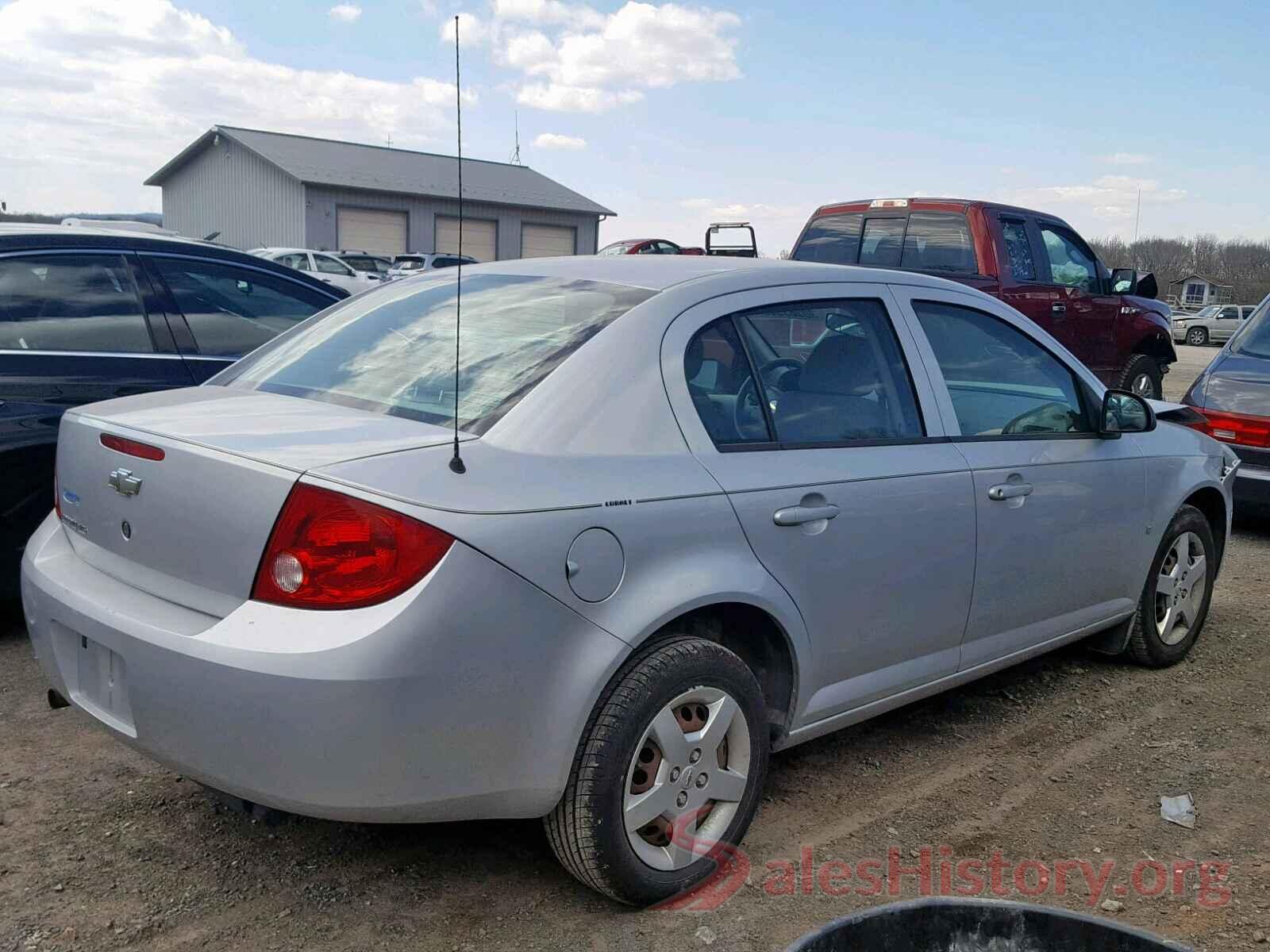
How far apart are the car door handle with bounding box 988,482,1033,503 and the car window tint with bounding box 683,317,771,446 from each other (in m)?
0.94

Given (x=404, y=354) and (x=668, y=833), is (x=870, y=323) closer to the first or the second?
(x=404, y=354)

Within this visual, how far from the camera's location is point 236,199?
38844 millimetres

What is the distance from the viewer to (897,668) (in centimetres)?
352

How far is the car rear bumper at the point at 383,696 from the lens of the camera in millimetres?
2365

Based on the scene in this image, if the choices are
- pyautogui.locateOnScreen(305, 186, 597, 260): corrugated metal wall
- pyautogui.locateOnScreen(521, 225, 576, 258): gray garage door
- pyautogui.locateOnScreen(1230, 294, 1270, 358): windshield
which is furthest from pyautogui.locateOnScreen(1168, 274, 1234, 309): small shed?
pyautogui.locateOnScreen(1230, 294, 1270, 358): windshield

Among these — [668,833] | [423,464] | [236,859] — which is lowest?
[236,859]

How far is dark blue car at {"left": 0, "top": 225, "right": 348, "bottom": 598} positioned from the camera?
448cm

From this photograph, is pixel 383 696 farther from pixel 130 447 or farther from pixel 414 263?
pixel 414 263

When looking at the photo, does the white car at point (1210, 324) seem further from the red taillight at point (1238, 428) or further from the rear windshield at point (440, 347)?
the rear windshield at point (440, 347)

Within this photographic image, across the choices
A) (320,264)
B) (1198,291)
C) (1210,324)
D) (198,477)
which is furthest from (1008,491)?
Answer: (1198,291)

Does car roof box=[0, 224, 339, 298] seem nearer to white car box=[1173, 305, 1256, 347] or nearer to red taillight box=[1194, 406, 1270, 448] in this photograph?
red taillight box=[1194, 406, 1270, 448]

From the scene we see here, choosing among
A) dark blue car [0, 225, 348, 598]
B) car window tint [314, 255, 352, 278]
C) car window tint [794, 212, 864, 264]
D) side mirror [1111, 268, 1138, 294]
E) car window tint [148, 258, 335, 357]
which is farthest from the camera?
car window tint [314, 255, 352, 278]

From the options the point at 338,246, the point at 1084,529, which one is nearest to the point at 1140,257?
the point at 338,246

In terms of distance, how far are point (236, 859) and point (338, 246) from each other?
115ft
